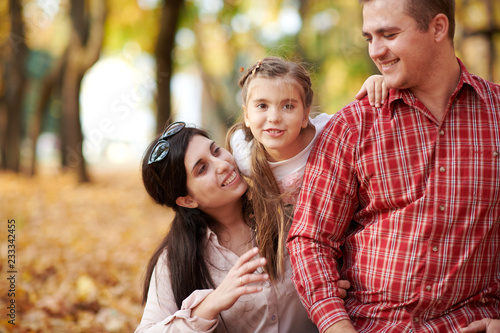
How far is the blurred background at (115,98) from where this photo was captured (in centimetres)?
499

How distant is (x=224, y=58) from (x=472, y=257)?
20.1m

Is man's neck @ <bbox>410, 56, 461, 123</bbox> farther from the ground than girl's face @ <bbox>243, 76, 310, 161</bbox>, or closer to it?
farther from the ground

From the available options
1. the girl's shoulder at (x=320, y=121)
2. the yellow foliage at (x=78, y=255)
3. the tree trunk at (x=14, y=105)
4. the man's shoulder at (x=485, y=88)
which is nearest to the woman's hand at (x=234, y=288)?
the girl's shoulder at (x=320, y=121)

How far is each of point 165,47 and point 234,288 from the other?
7736 millimetres

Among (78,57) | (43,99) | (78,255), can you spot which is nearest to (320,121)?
(78,255)

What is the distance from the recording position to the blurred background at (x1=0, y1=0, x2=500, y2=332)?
499cm

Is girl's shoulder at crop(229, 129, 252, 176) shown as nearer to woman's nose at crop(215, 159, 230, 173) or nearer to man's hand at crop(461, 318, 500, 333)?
woman's nose at crop(215, 159, 230, 173)

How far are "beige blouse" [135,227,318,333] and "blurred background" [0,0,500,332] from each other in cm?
84

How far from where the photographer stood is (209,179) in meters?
2.71

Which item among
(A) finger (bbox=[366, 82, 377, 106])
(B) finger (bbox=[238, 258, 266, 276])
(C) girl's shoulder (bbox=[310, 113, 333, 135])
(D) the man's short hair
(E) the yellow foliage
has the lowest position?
(E) the yellow foliage

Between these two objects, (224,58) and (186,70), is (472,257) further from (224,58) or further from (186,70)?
(186,70)

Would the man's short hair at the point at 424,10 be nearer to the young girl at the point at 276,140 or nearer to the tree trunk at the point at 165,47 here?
the young girl at the point at 276,140

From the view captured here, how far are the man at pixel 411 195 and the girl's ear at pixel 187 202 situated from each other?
59 centimetres

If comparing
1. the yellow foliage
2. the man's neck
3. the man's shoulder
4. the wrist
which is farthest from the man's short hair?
the yellow foliage
